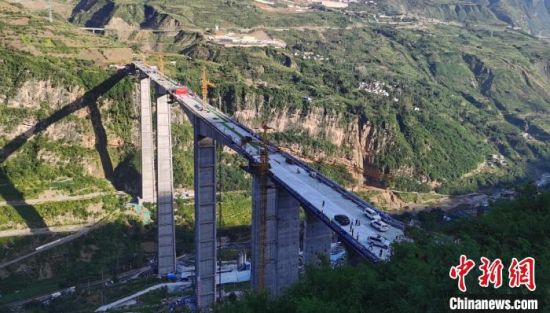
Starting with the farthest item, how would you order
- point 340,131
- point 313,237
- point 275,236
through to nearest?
1. point 340,131
2. point 275,236
3. point 313,237

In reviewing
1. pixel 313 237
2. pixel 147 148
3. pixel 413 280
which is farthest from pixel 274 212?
Answer: pixel 147 148

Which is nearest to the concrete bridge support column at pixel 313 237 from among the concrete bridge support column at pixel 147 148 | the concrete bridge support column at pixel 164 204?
the concrete bridge support column at pixel 164 204

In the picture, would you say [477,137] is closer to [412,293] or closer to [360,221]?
[360,221]

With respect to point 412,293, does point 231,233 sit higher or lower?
lower

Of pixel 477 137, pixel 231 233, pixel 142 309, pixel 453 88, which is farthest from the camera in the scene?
pixel 453 88

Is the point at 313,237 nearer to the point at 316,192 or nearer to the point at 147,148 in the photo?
the point at 316,192

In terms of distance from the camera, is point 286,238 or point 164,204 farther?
point 164,204

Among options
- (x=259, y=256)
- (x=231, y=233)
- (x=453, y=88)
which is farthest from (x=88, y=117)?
(x=453, y=88)
